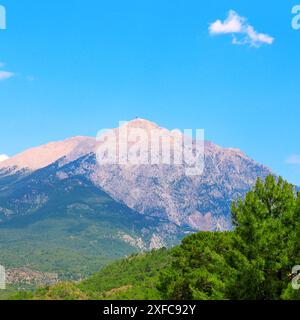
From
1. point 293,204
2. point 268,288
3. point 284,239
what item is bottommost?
point 268,288

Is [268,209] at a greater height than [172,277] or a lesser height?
greater

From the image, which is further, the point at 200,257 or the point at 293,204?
the point at 200,257

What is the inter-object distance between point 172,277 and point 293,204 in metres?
29.8

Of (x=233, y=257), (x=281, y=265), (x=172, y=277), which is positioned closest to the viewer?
(x=281, y=265)

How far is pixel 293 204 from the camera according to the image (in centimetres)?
4206
